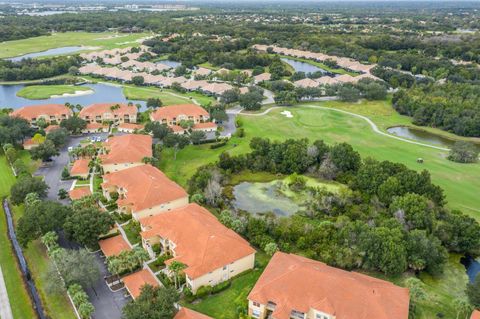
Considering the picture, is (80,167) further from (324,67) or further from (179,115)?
(324,67)

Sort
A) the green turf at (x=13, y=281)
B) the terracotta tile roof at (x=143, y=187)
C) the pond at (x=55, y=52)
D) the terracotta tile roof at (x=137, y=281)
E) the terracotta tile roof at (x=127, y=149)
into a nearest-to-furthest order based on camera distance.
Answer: the green turf at (x=13, y=281), the terracotta tile roof at (x=137, y=281), the terracotta tile roof at (x=143, y=187), the terracotta tile roof at (x=127, y=149), the pond at (x=55, y=52)

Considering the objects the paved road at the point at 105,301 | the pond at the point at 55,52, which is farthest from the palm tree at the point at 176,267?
the pond at the point at 55,52

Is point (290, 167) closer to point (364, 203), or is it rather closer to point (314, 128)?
point (364, 203)

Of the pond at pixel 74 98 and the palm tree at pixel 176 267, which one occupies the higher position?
the palm tree at pixel 176 267

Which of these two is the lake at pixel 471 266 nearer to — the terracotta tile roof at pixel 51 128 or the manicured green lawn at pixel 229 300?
the manicured green lawn at pixel 229 300

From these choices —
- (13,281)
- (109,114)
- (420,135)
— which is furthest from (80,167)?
(420,135)

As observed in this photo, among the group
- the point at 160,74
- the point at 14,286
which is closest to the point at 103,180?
the point at 14,286

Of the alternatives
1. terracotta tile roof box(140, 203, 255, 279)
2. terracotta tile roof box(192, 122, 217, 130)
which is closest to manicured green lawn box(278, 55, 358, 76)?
terracotta tile roof box(192, 122, 217, 130)
